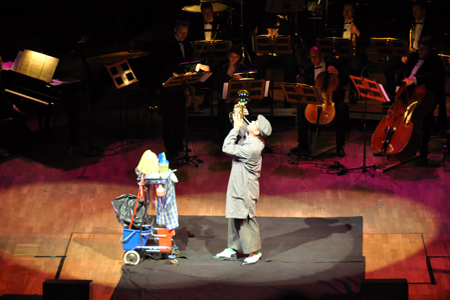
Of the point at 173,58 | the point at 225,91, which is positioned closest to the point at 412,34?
the point at 225,91

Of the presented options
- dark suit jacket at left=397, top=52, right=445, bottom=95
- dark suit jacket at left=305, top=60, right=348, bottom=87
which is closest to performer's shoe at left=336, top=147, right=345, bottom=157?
dark suit jacket at left=305, top=60, right=348, bottom=87

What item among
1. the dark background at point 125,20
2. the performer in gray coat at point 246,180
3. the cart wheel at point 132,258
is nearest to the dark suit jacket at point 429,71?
the dark background at point 125,20

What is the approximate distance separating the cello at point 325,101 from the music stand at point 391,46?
3.80ft

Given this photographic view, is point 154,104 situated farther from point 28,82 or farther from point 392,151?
point 392,151

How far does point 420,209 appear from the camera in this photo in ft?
21.4

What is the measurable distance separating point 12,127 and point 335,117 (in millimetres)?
4075

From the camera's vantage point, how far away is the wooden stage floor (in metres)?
5.67

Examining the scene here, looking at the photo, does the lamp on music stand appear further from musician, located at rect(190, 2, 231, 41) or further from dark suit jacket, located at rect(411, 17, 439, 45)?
dark suit jacket, located at rect(411, 17, 439, 45)

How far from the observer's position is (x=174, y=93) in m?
7.79

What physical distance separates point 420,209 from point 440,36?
10.7 ft

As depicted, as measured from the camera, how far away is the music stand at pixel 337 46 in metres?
8.54

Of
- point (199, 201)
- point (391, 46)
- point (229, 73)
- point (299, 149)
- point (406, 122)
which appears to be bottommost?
point (199, 201)

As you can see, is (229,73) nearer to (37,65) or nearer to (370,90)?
(370,90)

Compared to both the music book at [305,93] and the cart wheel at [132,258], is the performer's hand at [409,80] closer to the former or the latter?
the music book at [305,93]
